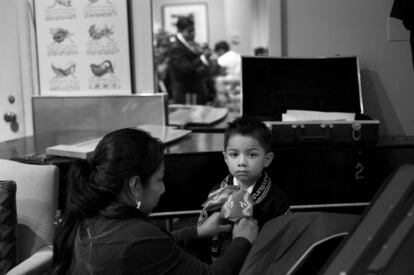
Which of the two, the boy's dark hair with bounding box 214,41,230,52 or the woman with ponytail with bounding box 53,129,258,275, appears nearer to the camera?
the woman with ponytail with bounding box 53,129,258,275

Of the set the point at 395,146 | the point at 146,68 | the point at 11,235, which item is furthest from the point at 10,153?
the point at 395,146

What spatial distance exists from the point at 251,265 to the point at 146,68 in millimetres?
2025

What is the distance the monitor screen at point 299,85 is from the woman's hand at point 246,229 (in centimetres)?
131

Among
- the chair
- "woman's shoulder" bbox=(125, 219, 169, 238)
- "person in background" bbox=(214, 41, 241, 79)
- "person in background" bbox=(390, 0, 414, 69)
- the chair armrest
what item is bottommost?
the chair armrest

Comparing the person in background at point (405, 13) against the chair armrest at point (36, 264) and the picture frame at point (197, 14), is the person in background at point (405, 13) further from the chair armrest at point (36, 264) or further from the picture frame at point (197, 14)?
the picture frame at point (197, 14)

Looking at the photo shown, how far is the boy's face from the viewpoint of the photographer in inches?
77.2

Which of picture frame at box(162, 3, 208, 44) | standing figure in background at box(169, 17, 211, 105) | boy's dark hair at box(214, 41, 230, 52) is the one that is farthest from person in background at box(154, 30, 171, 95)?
boy's dark hair at box(214, 41, 230, 52)

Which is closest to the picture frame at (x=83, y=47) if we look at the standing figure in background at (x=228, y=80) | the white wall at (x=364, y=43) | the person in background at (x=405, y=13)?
the white wall at (x=364, y=43)

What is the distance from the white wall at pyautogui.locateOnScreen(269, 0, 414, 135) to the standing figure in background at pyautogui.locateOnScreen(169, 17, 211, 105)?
2249mm

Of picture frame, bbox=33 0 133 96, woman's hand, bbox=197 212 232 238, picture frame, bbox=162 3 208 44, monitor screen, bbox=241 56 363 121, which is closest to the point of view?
woman's hand, bbox=197 212 232 238

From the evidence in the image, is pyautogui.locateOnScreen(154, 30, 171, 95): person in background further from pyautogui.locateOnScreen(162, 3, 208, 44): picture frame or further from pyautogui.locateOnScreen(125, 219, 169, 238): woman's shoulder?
pyautogui.locateOnScreen(125, 219, 169, 238): woman's shoulder

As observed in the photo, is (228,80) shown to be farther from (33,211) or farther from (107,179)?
(107,179)

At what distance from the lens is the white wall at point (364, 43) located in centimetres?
304

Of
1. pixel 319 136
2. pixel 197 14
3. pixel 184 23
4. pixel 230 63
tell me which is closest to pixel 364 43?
pixel 319 136
